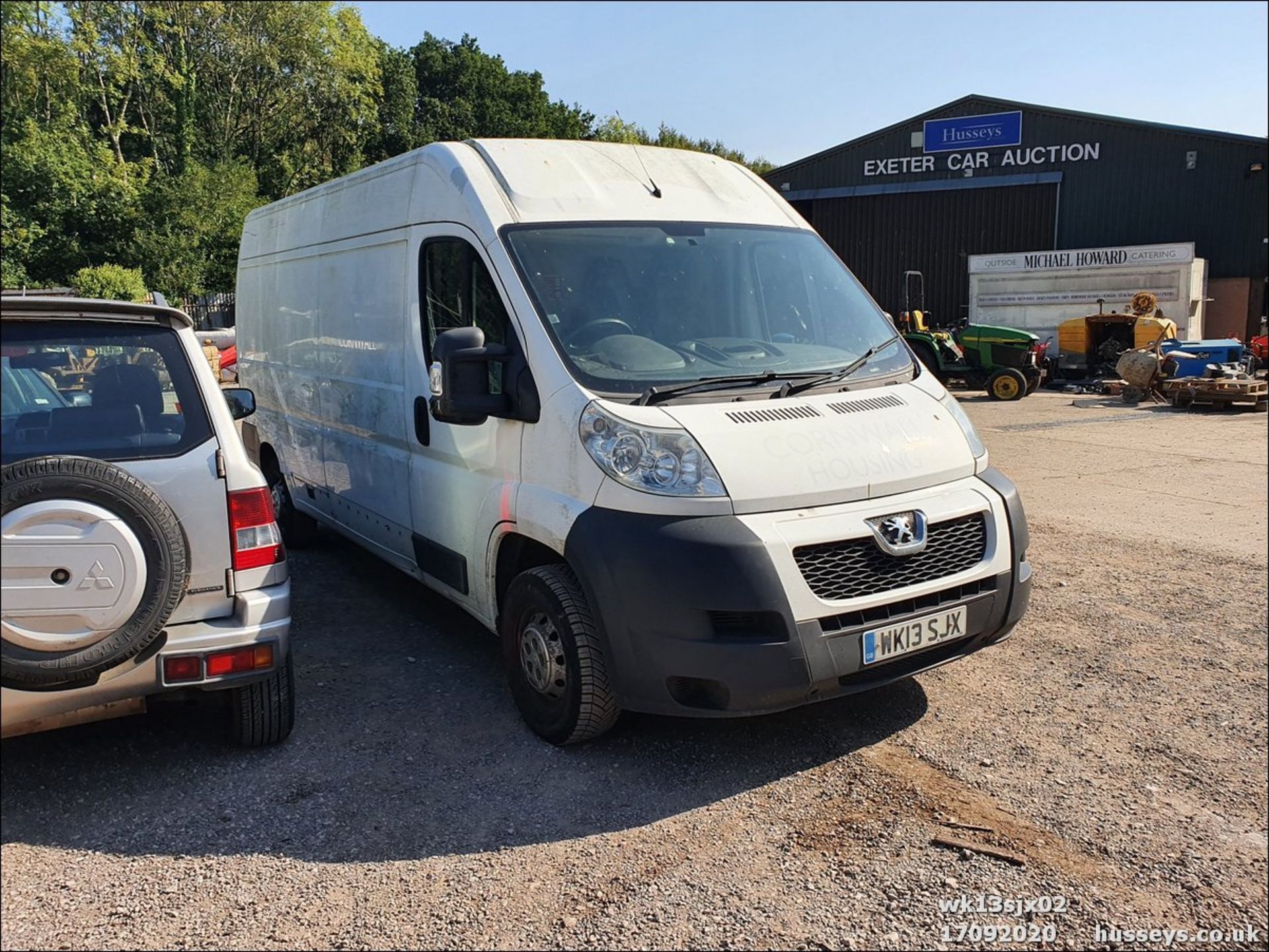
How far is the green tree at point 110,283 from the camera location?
26.9 meters

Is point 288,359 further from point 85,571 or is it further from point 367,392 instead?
point 85,571

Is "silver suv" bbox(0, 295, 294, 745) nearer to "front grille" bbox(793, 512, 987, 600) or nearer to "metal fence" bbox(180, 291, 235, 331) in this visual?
"front grille" bbox(793, 512, 987, 600)

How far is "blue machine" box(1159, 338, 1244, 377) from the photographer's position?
53.4ft

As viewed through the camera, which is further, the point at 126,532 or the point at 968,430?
the point at 968,430

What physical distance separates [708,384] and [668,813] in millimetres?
1593

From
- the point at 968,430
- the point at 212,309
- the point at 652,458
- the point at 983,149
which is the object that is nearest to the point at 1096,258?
the point at 983,149

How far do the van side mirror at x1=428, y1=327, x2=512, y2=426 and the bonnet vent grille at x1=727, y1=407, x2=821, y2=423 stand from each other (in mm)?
939

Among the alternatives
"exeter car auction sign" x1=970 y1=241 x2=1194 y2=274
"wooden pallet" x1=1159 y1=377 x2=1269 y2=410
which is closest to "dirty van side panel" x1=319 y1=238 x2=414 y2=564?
"wooden pallet" x1=1159 y1=377 x2=1269 y2=410

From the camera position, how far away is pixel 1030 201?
2958 cm

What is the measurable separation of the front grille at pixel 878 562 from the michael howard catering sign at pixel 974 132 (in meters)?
28.7

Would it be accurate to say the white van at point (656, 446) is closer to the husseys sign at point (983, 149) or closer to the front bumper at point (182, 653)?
the front bumper at point (182, 653)

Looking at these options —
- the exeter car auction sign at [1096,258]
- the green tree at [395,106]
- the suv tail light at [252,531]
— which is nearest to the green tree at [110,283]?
the green tree at [395,106]

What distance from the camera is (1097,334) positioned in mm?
21344
